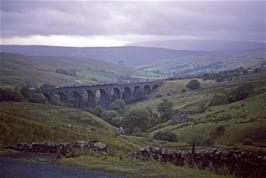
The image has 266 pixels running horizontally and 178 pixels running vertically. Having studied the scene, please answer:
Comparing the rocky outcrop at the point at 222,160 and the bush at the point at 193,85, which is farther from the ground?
the rocky outcrop at the point at 222,160

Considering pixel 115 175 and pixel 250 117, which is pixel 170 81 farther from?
pixel 115 175

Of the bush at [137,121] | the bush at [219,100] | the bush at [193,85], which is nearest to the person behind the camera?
the bush at [137,121]

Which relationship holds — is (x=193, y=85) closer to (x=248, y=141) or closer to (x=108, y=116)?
(x=108, y=116)

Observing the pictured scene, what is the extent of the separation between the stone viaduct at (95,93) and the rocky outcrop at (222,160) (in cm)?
9456

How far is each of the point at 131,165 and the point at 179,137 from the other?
42492 millimetres

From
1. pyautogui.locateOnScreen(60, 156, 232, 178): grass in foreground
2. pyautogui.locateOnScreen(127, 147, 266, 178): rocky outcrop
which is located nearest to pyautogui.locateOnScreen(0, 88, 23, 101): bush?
pyautogui.locateOnScreen(60, 156, 232, 178): grass in foreground

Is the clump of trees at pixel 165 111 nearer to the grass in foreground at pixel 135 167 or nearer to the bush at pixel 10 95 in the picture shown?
the bush at pixel 10 95

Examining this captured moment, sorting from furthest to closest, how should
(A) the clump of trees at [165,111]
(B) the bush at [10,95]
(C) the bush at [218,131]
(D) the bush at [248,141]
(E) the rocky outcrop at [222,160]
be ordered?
(A) the clump of trees at [165,111] → (B) the bush at [10,95] → (C) the bush at [218,131] → (D) the bush at [248,141] → (E) the rocky outcrop at [222,160]

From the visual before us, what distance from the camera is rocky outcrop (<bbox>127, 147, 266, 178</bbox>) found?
2578 centimetres

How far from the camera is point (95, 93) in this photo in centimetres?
15612

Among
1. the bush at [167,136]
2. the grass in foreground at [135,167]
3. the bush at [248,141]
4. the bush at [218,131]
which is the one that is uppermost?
the grass in foreground at [135,167]

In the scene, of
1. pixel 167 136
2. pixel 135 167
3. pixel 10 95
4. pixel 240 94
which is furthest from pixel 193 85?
pixel 135 167

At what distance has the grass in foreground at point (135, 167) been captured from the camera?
84.6ft

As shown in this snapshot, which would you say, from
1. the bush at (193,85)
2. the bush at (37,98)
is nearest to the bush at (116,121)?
the bush at (37,98)
